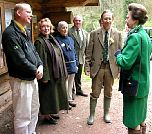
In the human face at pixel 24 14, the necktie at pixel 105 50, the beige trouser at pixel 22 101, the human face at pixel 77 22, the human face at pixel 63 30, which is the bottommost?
the beige trouser at pixel 22 101

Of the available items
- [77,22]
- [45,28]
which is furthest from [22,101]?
[77,22]

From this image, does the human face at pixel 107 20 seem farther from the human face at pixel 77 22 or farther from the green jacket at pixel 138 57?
the human face at pixel 77 22

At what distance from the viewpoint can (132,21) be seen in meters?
3.21

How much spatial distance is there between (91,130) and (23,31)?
2010 millimetres

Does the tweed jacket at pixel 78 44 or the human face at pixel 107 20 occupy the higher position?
the human face at pixel 107 20

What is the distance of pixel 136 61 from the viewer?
10.5ft

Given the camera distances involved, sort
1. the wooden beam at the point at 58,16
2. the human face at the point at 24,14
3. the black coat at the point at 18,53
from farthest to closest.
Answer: the wooden beam at the point at 58,16, the human face at the point at 24,14, the black coat at the point at 18,53

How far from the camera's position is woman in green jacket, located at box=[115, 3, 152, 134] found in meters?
3.11

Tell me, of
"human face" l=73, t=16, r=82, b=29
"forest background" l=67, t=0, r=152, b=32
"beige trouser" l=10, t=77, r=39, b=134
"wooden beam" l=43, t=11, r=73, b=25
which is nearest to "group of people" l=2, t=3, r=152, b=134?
"beige trouser" l=10, t=77, r=39, b=134

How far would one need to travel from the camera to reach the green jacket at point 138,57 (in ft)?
10.2

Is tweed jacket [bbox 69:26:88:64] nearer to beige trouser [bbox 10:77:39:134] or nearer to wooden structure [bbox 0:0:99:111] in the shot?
wooden structure [bbox 0:0:99:111]

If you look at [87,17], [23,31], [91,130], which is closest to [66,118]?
[91,130]

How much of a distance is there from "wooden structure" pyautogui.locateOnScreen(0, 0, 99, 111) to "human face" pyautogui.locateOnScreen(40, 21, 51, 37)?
0.72 m

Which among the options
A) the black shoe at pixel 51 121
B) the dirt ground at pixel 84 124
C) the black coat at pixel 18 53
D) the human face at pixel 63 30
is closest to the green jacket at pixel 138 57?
the black coat at pixel 18 53
